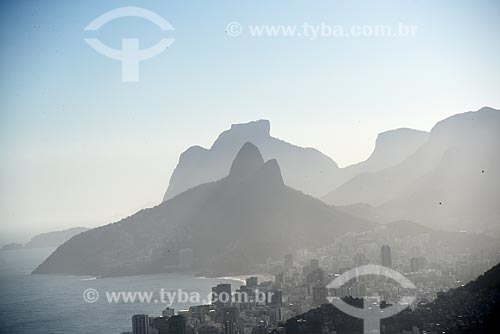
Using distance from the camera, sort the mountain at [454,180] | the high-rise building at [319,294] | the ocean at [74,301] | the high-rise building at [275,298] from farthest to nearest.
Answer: the mountain at [454,180], the ocean at [74,301], the high-rise building at [275,298], the high-rise building at [319,294]

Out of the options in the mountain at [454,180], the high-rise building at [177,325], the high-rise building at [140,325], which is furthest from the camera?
the mountain at [454,180]

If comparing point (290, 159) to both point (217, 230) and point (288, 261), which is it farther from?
point (288, 261)

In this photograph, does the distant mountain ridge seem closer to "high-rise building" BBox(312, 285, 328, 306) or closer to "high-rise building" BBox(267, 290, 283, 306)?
"high-rise building" BBox(267, 290, 283, 306)

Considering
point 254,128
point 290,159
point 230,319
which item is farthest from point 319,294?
point 290,159

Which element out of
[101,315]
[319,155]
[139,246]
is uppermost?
[319,155]

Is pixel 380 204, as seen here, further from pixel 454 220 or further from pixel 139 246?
pixel 139 246

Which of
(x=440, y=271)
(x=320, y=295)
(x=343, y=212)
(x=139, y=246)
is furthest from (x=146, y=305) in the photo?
(x=343, y=212)

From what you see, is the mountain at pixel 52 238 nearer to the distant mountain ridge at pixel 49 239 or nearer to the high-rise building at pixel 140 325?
the distant mountain ridge at pixel 49 239

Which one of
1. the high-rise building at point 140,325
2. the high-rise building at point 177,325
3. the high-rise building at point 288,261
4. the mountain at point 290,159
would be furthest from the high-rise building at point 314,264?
the mountain at point 290,159
